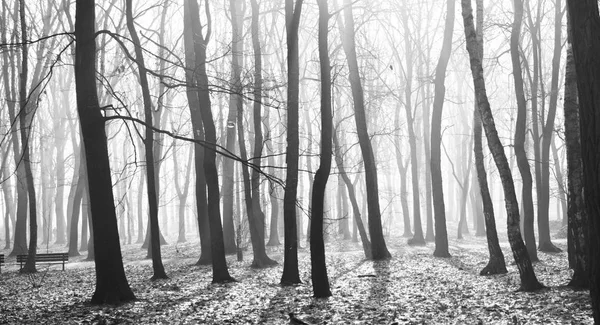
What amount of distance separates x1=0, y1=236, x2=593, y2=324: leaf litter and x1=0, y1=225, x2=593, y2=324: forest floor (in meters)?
0.02

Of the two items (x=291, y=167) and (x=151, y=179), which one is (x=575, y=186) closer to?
(x=291, y=167)

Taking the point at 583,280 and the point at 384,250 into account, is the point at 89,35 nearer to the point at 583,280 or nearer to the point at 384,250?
the point at 583,280

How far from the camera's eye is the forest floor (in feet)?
28.7

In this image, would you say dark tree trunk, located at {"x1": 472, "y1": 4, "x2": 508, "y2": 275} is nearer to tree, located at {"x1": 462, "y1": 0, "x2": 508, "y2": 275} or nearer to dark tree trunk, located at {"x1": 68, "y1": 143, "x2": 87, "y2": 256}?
tree, located at {"x1": 462, "y1": 0, "x2": 508, "y2": 275}

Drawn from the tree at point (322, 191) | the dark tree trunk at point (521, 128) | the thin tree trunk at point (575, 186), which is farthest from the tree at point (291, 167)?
the dark tree trunk at point (521, 128)

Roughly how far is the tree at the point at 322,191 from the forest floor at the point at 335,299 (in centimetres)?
45

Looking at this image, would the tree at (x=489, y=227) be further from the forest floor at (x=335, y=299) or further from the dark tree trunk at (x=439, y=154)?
the dark tree trunk at (x=439, y=154)

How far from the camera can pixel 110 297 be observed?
1063cm

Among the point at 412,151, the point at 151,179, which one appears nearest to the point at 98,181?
the point at 151,179

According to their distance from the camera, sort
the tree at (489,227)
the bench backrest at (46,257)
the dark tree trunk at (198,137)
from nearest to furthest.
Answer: the tree at (489,227)
the dark tree trunk at (198,137)
the bench backrest at (46,257)

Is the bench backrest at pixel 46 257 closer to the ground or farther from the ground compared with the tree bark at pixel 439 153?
closer to the ground

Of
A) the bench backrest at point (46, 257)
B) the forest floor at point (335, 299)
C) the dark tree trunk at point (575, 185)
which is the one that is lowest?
the forest floor at point (335, 299)

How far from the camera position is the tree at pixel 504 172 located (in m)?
10.5

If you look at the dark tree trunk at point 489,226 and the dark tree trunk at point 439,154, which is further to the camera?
the dark tree trunk at point 439,154
